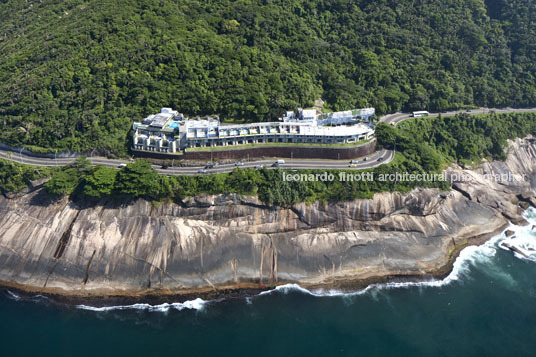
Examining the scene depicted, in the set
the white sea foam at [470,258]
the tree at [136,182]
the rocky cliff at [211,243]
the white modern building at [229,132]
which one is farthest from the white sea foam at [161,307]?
the white modern building at [229,132]

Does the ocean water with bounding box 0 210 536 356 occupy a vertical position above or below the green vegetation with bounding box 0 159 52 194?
below

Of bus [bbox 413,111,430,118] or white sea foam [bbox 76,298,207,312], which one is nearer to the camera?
white sea foam [bbox 76,298,207,312]

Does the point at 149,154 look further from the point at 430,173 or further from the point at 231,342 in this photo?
the point at 430,173

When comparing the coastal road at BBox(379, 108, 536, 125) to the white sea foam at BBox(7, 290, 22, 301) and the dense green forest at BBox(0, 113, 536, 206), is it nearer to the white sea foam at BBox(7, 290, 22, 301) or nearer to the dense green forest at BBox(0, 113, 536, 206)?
the dense green forest at BBox(0, 113, 536, 206)

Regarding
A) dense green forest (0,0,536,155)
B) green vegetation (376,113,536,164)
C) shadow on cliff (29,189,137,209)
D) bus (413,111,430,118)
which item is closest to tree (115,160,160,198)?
shadow on cliff (29,189,137,209)

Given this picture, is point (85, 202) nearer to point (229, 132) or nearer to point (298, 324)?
point (229, 132)

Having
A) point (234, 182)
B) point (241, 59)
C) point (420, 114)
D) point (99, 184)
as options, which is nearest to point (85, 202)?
point (99, 184)

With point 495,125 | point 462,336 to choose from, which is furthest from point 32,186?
point 495,125

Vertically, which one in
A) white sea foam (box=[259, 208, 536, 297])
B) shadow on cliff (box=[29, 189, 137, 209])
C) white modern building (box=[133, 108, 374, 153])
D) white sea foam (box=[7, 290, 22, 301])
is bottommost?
white sea foam (box=[7, 290, 22, 301])
